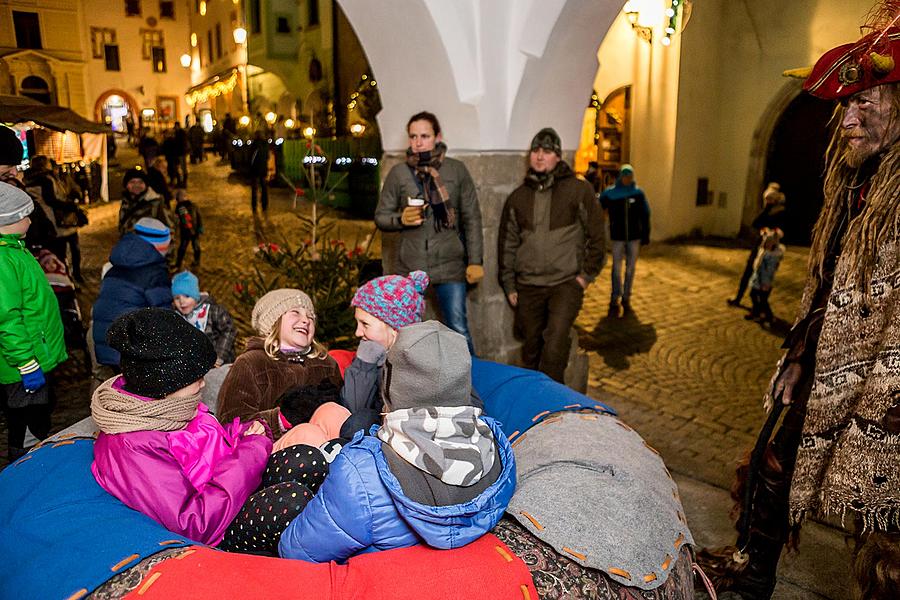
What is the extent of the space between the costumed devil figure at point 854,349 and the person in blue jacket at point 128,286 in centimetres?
312

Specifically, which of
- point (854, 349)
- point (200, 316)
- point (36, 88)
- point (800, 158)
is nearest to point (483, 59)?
point (200, 316)

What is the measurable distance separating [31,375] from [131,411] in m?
1.52

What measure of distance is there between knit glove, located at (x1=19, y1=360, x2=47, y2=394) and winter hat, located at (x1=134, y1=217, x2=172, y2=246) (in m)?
0.94

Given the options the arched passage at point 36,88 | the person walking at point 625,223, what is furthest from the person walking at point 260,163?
the arched passage at point 36,88

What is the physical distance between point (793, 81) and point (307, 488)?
11895mm

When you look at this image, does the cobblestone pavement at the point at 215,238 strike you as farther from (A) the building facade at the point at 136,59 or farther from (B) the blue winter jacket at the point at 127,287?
(A) the building facade at the point at 136,59

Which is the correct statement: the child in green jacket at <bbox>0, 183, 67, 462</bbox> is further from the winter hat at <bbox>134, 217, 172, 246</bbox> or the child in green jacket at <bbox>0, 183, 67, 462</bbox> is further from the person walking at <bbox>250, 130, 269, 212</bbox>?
the person walking at <bbox>250, 130, 269, 212</bbox>

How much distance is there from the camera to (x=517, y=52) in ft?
13.4

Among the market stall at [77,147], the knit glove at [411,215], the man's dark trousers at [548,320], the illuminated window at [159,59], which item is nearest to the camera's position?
the knit glove at [411,215]

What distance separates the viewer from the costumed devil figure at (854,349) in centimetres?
188

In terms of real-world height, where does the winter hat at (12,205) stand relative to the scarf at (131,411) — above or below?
above

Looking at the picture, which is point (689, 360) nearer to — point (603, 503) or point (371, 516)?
point (603, 503)

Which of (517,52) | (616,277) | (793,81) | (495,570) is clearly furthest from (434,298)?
(793,81)

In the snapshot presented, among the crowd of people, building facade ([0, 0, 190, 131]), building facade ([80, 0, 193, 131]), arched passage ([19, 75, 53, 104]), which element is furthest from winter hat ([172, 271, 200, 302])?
building facade ([80, 0, 193, 131])
